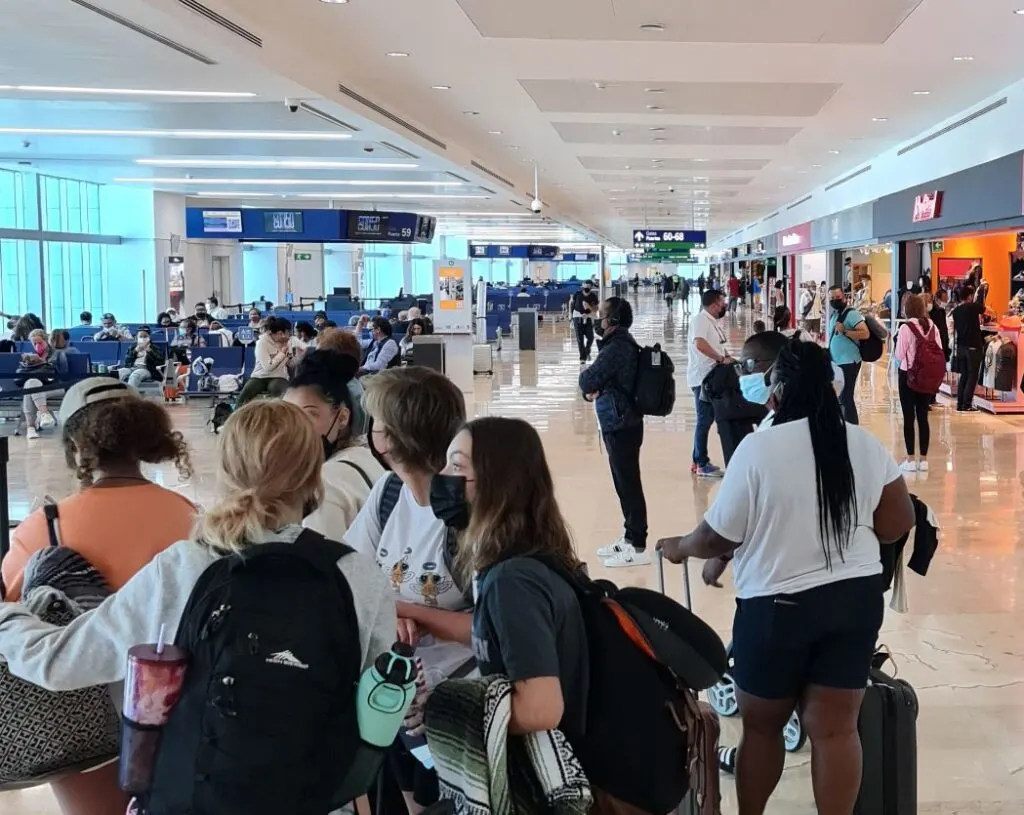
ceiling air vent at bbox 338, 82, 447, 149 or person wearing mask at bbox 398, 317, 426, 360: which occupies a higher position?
ceiling air vent at bbox 338, 82, 447, 149

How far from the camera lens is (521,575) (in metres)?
2.11

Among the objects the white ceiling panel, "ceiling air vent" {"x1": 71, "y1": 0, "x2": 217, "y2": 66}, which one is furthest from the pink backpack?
"ceiling air vent" {"x1": 71, "y1": 0, "x2": 217, "y2": 66}

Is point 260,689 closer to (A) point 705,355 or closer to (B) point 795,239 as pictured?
(A) point 705,355

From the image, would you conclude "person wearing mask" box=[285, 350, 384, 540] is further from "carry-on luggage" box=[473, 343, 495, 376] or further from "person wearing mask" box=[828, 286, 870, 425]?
"carry-on luggage" box=[473, 343, 495, 376]

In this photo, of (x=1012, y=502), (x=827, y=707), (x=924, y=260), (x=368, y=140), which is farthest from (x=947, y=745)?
(x=924, y=260)

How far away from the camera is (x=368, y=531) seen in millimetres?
2809

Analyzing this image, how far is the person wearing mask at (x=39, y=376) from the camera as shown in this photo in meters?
13.2

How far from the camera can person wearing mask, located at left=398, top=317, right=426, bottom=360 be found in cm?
1573

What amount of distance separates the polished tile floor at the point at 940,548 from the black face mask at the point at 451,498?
1128mm

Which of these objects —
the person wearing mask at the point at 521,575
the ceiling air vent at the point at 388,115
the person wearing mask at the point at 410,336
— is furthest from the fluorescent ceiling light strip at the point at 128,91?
the person wearing mask at the point at 521,575

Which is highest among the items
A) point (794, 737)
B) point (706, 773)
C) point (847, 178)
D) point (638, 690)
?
point (847, 178)

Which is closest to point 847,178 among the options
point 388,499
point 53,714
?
point 388,499

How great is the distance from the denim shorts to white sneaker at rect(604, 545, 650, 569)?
150 inches

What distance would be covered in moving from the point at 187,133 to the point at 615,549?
9.88 m
